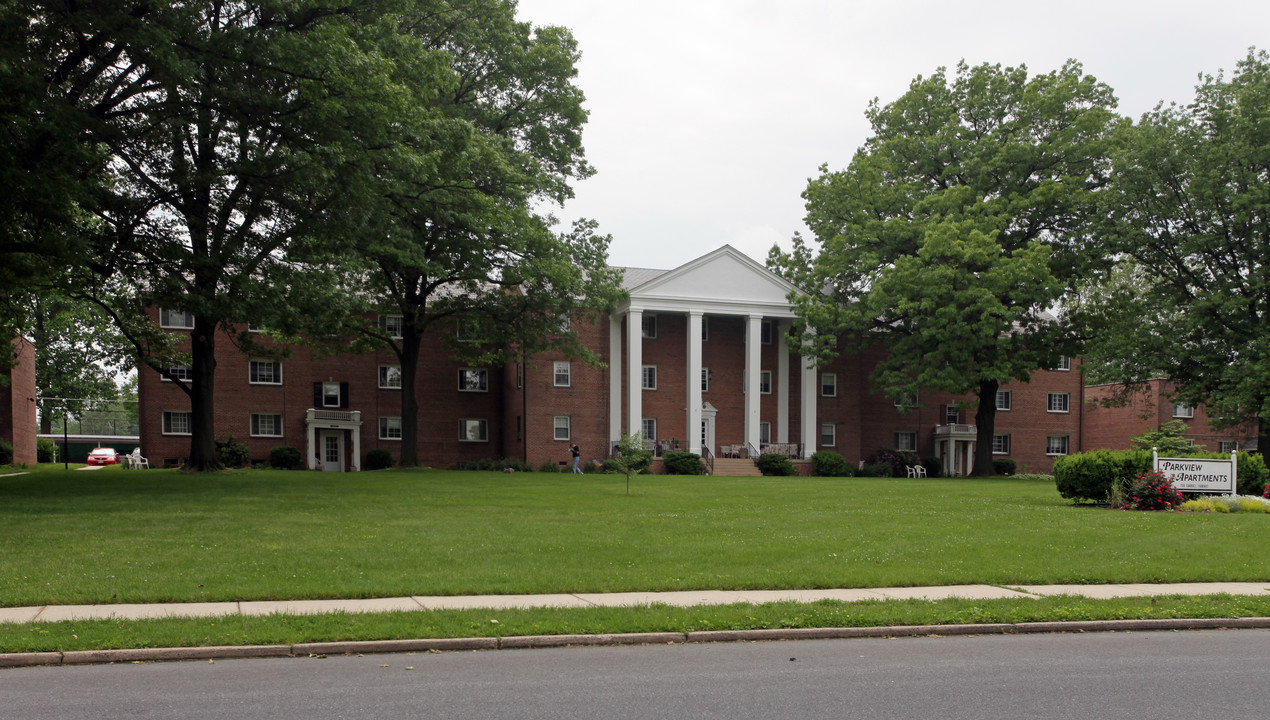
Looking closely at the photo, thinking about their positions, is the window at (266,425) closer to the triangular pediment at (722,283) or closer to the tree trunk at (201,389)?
the tree trunk at (201,389)

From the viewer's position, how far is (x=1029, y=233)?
4653 centimetres

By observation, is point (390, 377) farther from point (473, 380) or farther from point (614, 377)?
point (614, 377)

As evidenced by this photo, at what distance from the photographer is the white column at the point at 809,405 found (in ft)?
166

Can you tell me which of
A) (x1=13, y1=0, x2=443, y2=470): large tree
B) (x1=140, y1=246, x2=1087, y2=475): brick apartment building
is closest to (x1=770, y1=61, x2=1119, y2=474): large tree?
(x1=140, y1=246, x2=1087, y2=475): brick apartment building

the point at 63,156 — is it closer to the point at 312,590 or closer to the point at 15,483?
the point at 15,483

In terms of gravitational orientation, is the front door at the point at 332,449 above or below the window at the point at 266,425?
below

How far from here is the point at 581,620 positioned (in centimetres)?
1021

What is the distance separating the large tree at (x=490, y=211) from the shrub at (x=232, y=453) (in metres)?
9.08

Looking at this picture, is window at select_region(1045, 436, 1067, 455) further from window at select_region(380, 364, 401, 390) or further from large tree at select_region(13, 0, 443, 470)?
large tree at select_region(13, 0, 443, 470)

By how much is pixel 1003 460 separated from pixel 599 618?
50.3 meters

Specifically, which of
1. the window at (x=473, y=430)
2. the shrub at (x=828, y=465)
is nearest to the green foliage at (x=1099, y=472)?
the shrub at (x=828, y=465)

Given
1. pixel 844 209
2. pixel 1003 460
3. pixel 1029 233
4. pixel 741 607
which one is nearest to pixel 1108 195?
pixel 1029 233

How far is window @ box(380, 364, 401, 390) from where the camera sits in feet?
164

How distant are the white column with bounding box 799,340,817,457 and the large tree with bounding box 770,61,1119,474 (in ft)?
6.92
